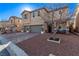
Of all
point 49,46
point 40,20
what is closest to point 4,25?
point 40,20

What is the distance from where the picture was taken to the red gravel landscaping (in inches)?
84.6

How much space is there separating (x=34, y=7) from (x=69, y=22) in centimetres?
Answer: 56

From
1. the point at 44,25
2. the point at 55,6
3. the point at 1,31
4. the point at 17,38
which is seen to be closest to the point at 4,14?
the point at 1,31

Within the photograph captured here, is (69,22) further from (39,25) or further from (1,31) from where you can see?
(1,31)

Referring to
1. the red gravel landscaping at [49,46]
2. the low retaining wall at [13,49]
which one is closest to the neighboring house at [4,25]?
the low retaining wall at [13,49]

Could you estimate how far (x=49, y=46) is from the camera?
7.20ft

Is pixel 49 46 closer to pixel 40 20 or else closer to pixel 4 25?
pixel 40 20

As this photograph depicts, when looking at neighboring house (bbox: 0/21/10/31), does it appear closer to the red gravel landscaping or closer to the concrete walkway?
the concrete walkway

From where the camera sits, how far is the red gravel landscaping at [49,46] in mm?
2148

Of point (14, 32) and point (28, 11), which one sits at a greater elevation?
point (28, 11)

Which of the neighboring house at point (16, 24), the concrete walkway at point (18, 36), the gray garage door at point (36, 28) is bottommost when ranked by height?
the concrete walkway at point (18, 36)

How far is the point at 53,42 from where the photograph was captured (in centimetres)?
221

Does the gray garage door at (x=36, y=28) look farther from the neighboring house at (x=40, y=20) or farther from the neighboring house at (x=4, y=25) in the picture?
the neighboring house at (x=4, y=25)

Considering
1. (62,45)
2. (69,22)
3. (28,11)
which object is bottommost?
(62,45)
